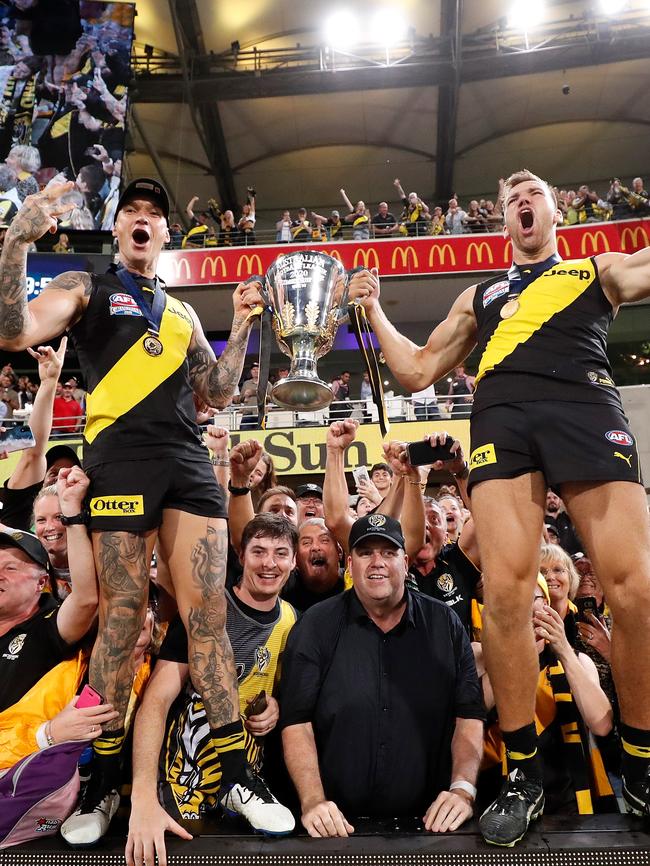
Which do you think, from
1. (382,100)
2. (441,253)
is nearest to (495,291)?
(441,253)

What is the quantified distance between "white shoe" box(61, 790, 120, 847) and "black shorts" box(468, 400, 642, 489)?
61.7 inches

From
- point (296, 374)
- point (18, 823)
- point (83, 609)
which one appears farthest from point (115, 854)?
point (296, 374)

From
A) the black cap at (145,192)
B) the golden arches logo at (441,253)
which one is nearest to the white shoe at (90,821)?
the black cap at (145,192)

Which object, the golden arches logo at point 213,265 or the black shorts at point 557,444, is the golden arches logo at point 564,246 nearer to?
the golden arches logo at point 213,265

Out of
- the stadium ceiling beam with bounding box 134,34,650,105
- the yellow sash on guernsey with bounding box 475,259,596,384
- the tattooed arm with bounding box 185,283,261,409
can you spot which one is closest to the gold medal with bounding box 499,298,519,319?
the yellow sash on guernsey with bounding box 475,259,596,384

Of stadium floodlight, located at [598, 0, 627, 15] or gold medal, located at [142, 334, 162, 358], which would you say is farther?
stadium floodlight, located at [598, 0, 627, 15]

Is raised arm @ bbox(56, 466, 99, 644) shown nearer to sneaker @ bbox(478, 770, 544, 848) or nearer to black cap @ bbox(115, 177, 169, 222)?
black cap @ bbox(115, 177, 169, 222)

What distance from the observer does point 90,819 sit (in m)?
2.20

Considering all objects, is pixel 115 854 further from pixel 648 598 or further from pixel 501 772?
pixel 648 598

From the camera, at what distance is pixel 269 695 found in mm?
2805

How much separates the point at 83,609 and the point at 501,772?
69.2 inches

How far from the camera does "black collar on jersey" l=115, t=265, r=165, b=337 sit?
2.49 metres

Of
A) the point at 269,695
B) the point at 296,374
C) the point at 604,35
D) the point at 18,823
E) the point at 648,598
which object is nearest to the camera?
the point at 648,598

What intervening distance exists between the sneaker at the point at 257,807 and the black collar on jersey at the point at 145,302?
1525 mm
